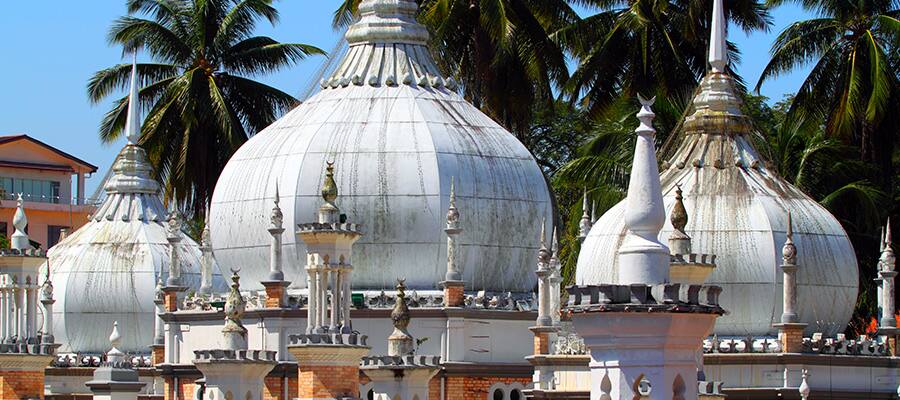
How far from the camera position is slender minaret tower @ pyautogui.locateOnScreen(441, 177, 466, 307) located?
5188 cm

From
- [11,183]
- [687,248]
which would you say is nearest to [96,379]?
[687,248]

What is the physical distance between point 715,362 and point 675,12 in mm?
20134

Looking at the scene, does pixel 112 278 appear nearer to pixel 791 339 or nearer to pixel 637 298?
pixel 791 339

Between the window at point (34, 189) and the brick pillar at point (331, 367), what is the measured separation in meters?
63.9

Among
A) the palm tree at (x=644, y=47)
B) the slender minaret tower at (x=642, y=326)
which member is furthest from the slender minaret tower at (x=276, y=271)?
the slender minaret tower at (x=642, y=326)

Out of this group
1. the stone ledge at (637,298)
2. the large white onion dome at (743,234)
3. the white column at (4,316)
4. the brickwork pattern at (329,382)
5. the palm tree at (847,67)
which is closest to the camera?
the stone ledge at (637,298)

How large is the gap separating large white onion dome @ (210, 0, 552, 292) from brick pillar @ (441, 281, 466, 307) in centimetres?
124

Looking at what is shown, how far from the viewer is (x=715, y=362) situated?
48469 mm

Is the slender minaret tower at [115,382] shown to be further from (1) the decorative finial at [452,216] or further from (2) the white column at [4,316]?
(1) the decorative finial at [452,216]

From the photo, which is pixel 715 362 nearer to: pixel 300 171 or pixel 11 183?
pixel 300 171

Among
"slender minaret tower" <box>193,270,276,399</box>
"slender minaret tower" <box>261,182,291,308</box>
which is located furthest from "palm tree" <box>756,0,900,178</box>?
"slender minaret tower" <box>193,270,276,399</box>

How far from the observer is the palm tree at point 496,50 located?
63.4 metres

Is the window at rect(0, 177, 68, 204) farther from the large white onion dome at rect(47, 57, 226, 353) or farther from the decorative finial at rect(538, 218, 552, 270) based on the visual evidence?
the decorative finial at rect(538, 218, 552, 270)

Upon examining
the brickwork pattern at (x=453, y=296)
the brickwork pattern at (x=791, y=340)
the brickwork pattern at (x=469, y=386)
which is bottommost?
the brickwork pattern at (x=469, y=386)
